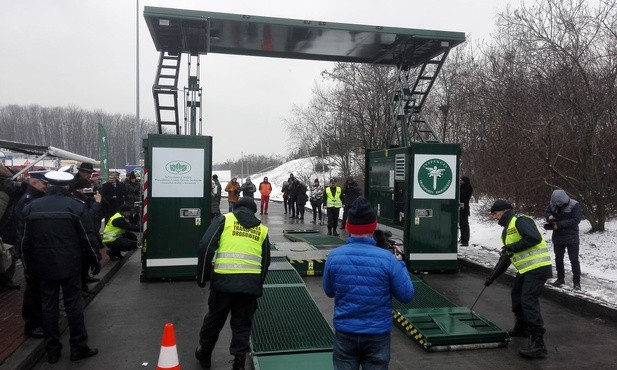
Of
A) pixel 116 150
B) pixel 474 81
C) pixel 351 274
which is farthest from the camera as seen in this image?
A: pixel 116 150

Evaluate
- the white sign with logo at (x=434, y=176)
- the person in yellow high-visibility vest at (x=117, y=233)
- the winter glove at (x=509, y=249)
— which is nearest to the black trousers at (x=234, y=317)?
the winter glove at (x=509, y=249)

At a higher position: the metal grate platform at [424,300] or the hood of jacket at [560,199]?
the hood of jacket at [560,199]

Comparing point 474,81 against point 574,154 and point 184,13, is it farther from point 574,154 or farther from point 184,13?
point 184,13

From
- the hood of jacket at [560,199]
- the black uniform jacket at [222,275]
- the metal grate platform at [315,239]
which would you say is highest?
the hood of jacket at [560,199]

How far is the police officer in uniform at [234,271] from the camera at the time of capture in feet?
15.1

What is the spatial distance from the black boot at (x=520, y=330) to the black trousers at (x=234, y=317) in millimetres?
3392

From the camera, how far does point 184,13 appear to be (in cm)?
875

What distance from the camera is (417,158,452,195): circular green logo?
9.43m

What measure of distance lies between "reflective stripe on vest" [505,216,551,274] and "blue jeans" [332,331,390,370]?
292 centimetres

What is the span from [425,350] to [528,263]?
5.09ft

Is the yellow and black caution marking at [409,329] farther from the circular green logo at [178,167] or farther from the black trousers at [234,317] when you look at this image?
the circular green logo at [178,167]

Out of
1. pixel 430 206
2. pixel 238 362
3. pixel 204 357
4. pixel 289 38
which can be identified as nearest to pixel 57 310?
pixel 204 357

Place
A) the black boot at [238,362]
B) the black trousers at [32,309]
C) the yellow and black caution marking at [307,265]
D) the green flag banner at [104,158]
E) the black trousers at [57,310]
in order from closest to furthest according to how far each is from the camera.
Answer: the black boot at [238,362], the black trousers at [57,310], the black trousers at [32,309], the yellow and black caution marking at [307,265], the green flag banner at [104,158]

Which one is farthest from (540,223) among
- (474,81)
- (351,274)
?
(351,274)
